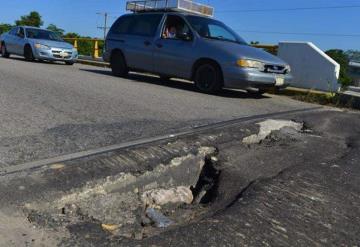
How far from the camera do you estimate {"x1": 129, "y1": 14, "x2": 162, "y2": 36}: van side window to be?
10.2m

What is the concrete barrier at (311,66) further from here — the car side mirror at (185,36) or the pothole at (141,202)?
the pothole at (141,202)

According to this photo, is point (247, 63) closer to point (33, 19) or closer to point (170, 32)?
point (170, 32)

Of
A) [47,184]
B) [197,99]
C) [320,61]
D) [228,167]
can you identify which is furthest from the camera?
[320,61]

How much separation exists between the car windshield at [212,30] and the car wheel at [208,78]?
729mm

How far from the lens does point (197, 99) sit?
776 centimetres

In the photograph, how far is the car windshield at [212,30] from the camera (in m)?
9.31

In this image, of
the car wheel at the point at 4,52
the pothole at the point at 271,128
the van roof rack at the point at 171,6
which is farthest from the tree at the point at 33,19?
the pothole at the point at 271,128

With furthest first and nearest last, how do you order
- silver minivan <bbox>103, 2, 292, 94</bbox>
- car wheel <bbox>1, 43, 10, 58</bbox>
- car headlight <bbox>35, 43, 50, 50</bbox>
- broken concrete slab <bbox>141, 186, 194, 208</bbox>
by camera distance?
car wheel <bbox>1, 43, 10, 58</bbox>, car headlight <bbox>35, 43, 50, 50</bbox>, silver minivan <bbox>103, 2, 292, 94</bbox>, broken concrete slab <bbox>141, 186, 194, 208</bbox>

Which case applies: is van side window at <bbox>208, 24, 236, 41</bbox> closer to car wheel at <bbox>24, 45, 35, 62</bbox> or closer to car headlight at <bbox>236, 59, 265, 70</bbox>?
car headlight at <bbox>236, 59, 265, 70</bbox>

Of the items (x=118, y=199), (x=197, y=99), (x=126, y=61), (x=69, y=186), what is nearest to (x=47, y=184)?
(x=69, y=186)

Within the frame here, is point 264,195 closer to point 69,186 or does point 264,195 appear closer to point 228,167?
point 228,167

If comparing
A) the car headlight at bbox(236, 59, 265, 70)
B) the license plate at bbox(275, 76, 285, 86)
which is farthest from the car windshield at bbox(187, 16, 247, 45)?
the license plate at bbox(275, 76, 285, 86)

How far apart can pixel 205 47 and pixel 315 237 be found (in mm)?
6626

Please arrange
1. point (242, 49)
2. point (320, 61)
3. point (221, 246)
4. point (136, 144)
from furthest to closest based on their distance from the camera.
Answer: point (320, 61)
point (242, 49)
point (136, 144)
point (221, 246)
